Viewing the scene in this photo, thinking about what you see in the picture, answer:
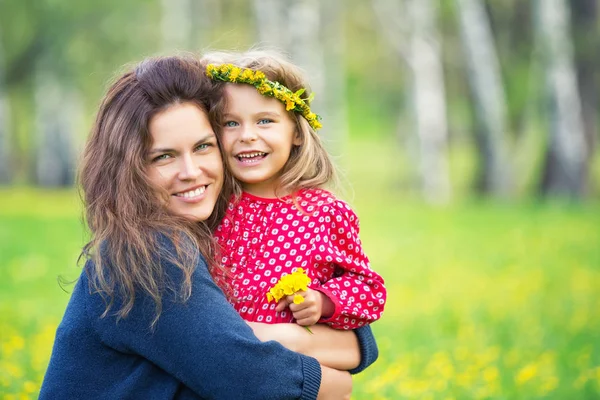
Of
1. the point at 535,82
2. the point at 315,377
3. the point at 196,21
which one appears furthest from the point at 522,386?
the point at 196,21

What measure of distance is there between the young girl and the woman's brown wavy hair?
116mm

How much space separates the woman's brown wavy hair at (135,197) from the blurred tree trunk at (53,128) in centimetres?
2150

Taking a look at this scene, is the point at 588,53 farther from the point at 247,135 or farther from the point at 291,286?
the point at 291,286

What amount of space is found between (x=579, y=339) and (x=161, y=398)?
475cm

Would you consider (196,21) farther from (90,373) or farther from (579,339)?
(90,373)

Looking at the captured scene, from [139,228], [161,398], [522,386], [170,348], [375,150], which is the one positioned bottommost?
[522,386]

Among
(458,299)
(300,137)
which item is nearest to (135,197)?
(300,137)

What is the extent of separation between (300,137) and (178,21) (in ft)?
76.7

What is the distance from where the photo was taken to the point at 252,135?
10.9ft

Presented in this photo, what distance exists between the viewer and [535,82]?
21.9m

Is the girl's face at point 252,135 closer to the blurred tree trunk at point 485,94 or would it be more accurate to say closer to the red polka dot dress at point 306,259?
the red polka dot dress at point 306,259

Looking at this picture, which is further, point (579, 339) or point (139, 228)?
point (579, 339)

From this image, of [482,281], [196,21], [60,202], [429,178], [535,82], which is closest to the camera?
[482,281]

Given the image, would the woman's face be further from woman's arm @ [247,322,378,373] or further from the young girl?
woman's arm @ [247,322,378,373]
